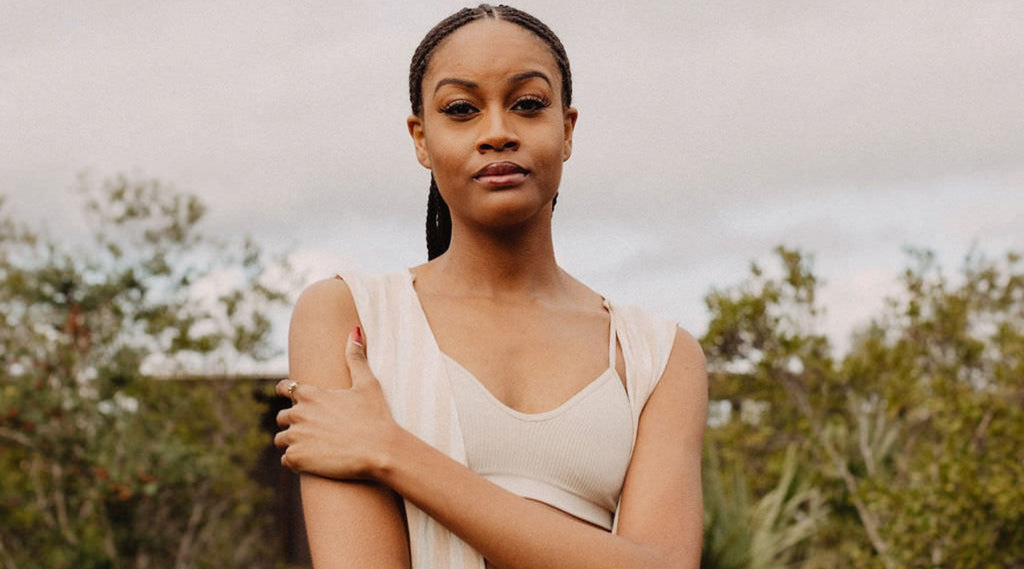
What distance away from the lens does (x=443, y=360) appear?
1998mm

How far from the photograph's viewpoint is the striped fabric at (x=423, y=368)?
1894 millimetres

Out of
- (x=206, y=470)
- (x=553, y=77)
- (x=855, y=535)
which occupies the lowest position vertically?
(x=855, y=535)

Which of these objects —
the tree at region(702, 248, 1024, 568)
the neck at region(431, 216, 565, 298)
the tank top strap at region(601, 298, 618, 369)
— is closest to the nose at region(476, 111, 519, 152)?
the neck at region(431, 216, 565, 298)

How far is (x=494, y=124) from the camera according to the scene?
6.46 ft

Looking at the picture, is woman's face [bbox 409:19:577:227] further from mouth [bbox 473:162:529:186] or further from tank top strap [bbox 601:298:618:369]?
tank top strap [bbox 601:298:618:369]

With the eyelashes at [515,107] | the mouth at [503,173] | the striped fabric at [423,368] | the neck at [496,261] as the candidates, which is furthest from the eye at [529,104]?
the striped fabric at [423,368]

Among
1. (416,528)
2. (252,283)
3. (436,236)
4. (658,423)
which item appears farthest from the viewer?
(252,283)

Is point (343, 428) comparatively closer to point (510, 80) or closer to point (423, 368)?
point (423, 368)

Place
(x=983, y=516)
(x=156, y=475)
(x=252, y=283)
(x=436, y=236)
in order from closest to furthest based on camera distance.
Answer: (x=436, y=236) → (x=983, y=516) → (x=156, y=475) → (x=252, y=283)

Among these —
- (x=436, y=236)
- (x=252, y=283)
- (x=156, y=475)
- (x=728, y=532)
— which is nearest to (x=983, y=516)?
(x=728, y=532)

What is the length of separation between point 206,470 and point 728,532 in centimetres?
473

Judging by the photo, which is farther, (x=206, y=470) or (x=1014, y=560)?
(x=206, y=470)

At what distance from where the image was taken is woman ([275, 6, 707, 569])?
1.85 meters

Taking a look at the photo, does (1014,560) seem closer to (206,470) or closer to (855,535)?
(855,535)
